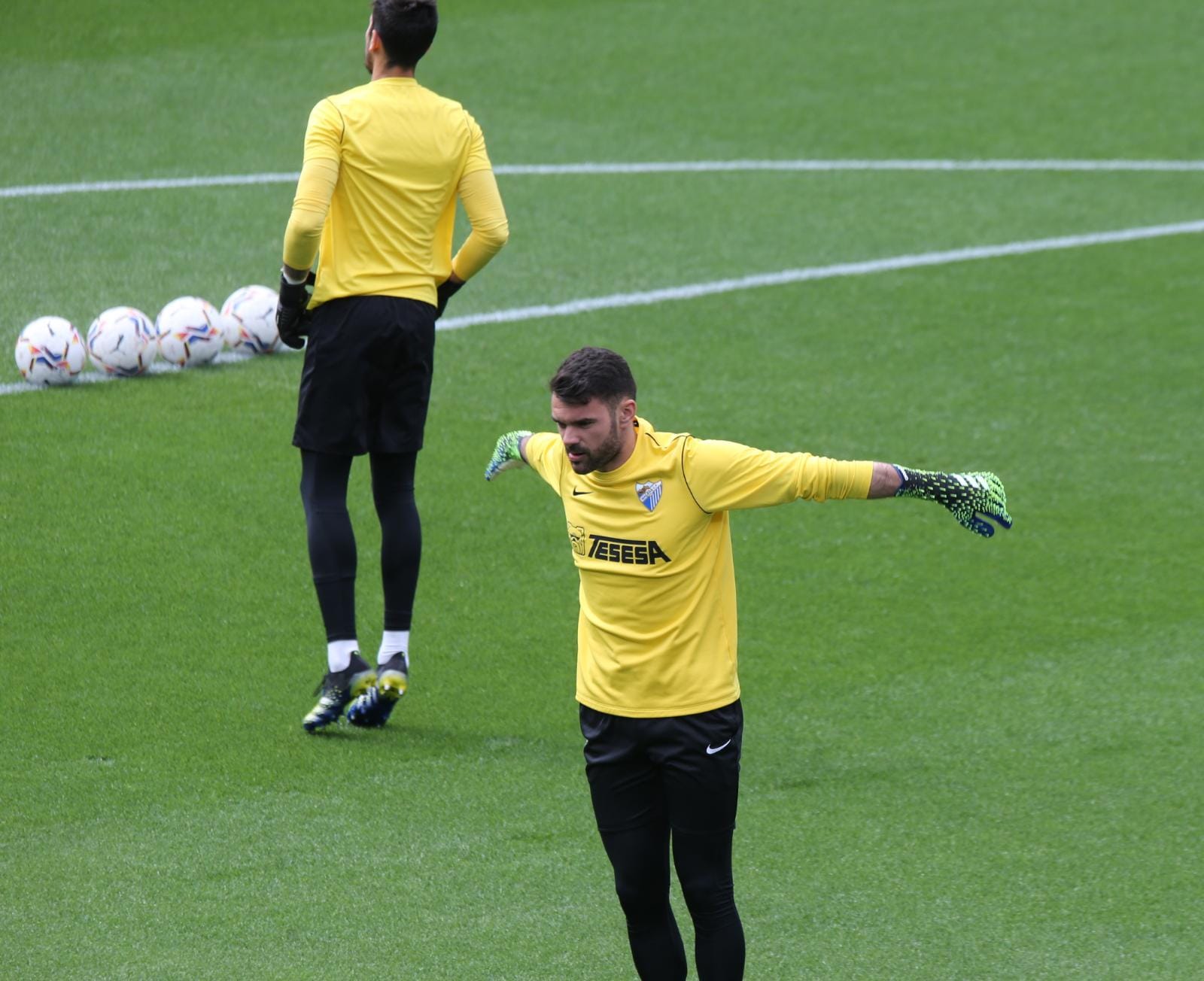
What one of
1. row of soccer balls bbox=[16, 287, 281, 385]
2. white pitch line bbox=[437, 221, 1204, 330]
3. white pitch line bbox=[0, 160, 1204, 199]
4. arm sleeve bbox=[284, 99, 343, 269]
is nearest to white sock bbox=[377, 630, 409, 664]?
arm sleeve bbox=[284, 99, 343, 269]

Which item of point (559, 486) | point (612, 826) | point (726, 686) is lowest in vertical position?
point (612, 826)

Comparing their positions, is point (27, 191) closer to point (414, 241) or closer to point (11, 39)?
point (11, 39)

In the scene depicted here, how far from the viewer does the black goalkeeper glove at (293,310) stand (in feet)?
22.0

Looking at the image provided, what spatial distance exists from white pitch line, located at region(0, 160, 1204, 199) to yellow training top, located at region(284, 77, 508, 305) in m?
8.16

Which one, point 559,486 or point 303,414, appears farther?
point 303,414

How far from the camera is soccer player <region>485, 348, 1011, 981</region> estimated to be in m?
4.71

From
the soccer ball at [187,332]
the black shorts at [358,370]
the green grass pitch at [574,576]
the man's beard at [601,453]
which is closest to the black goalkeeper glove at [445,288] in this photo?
the black shorts at [358,370]

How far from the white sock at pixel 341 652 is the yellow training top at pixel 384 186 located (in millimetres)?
1339

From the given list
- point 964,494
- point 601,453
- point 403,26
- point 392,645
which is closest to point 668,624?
point 601,453

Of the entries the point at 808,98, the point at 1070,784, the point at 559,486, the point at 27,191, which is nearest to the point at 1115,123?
the point at 808,98

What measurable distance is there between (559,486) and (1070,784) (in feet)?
9.25

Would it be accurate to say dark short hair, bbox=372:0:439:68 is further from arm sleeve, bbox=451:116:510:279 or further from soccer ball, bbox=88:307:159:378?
soccer ball, bbox=88:307:159:378

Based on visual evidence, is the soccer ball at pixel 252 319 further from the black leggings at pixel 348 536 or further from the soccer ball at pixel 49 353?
the black leggings at pixel 348 536

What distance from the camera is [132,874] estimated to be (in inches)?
233
